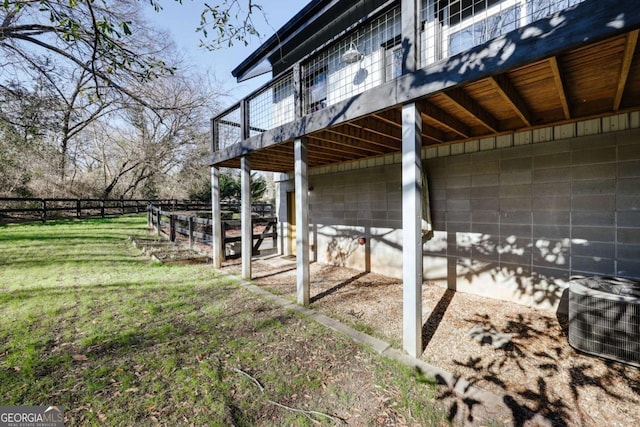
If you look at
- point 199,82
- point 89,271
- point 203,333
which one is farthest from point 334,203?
point 199,82

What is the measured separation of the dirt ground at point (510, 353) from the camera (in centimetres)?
222

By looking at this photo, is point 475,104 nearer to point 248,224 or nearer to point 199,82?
point 248,224

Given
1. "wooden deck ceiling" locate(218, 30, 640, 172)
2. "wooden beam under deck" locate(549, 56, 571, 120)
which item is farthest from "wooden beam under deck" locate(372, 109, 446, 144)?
"wooden beam under deck" locate(549, 56, 571, 120)

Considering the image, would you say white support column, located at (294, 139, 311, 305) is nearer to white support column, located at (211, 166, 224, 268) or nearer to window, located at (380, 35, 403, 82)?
window, located at (380, 35, 403, 82)

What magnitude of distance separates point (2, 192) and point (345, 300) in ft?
60.3

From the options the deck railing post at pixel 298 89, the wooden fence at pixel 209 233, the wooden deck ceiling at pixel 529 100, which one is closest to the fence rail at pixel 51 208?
the wooden fence at pixel 209 233

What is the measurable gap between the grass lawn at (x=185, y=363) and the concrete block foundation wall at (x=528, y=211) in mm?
2828

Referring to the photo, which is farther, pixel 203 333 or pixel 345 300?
pixel 345 300

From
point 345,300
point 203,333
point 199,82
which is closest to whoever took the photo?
point 203,333

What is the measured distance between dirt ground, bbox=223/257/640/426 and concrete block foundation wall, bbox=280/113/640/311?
1.64ft

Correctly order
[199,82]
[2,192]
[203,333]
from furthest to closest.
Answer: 1. [199,82]
2. [2,192]
3. [203,333]

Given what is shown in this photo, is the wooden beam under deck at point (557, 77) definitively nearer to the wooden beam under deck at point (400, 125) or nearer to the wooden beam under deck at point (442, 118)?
the wooden beam under deck at point (442, 118)

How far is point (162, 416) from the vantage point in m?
2.09

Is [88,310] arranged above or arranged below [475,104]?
below
